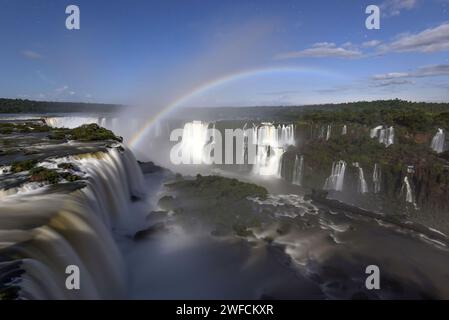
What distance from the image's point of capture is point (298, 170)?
3469 cm

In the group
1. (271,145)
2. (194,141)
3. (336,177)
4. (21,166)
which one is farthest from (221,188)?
(194,141)

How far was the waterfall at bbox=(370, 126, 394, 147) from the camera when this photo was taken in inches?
1479

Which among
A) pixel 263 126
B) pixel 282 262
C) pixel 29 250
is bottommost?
pixel 282 262

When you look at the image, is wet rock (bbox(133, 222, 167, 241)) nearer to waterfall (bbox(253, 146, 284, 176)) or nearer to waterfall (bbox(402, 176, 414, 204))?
waterfall (bbox(253, 146, 284, 176))

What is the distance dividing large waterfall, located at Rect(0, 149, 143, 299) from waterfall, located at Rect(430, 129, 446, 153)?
118 ft

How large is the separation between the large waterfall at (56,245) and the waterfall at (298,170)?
932 inches

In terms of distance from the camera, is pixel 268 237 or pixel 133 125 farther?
pixel 133 125

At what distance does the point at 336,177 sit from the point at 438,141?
44.9ft

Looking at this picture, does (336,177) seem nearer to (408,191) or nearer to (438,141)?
(408,191)

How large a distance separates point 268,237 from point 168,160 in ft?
91.5
